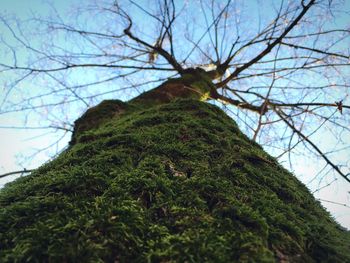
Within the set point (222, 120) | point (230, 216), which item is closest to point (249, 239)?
point (230, 216)

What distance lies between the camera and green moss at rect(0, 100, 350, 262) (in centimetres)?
79

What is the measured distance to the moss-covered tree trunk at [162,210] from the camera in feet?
2.58

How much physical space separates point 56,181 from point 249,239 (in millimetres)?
772

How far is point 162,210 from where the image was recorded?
39.3 inches

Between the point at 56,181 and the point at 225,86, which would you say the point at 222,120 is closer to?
the point at 56,181

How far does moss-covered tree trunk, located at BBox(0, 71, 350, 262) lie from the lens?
0.79m

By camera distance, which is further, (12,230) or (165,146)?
(165,146)

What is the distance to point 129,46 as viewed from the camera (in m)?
4.93

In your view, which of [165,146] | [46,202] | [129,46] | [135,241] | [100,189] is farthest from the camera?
[129,46]

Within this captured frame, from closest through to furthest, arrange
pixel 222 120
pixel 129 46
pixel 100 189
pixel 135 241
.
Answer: pixel 135 241 → pixel 100 189 → pixel 222 120 → pixel 129 46

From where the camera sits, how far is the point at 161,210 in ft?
3.28

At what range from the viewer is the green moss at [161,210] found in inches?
31.0

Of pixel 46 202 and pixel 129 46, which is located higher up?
pixel 129 46

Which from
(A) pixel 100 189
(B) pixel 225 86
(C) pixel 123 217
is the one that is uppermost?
(B) pixel 225 86
